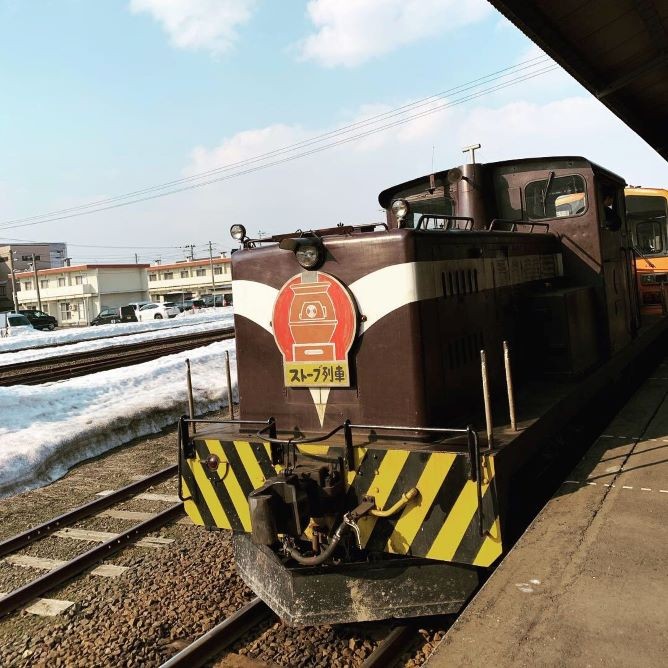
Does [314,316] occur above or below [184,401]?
above

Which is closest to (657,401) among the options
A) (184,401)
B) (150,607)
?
(150,607)

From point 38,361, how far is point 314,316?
13901 mm

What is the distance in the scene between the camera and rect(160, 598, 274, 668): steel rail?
3285mm

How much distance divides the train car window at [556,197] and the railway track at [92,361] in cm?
1048

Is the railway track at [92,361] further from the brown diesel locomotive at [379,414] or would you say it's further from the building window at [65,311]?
the building window at [65,311]

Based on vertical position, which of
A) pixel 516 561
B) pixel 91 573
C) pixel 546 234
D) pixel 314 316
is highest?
pixel 546 234

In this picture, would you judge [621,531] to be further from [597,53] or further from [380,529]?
[597,53]

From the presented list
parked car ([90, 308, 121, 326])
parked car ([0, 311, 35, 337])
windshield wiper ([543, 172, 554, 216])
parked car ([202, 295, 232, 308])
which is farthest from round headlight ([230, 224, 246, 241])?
parked car ([202, 295, 232, 308])

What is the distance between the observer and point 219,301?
48.6 metres

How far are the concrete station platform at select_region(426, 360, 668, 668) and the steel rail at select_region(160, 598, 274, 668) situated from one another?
5.46 ft

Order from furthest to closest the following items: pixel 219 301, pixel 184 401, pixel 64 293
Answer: pixel 64 293 → pixel 219 301 → pixel 184 401

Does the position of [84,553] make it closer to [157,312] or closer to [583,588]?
[583,588]

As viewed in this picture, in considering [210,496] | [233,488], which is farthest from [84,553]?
[233,488]

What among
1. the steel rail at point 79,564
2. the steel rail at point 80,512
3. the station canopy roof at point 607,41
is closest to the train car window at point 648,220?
the station canopy roof at point 607,41
